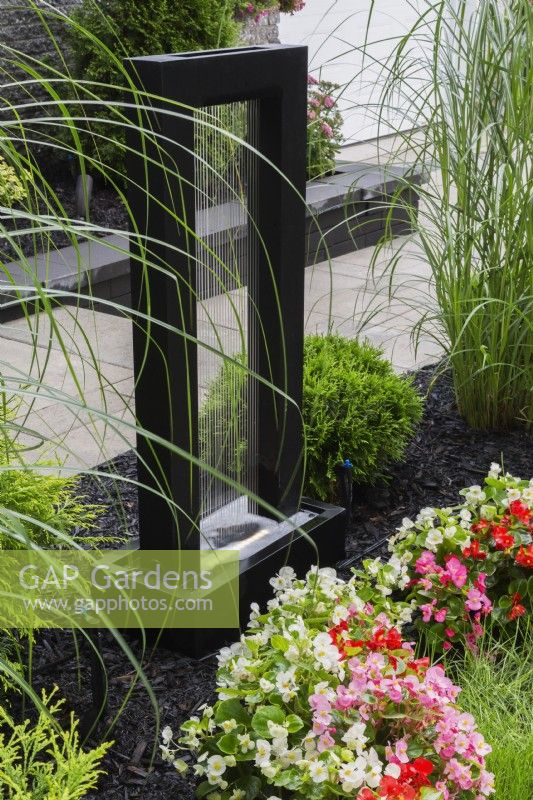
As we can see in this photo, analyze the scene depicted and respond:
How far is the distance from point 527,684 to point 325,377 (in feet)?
3.75

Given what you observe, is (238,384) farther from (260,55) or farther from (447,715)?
(447,715)

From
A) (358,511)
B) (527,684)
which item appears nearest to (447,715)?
(527,684)

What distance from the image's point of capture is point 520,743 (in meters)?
1.87

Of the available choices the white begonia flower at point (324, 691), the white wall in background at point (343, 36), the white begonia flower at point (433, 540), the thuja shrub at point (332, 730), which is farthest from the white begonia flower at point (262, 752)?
the white wall in background at point (343, 36)

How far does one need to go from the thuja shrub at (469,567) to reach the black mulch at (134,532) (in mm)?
422

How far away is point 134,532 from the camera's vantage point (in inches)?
114

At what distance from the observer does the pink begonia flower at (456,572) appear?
2297mm

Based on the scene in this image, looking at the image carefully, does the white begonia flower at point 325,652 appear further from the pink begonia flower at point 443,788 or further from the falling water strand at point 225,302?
the falling water strand at point 225,302

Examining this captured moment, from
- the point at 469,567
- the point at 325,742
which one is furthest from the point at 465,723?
the point at 469,567

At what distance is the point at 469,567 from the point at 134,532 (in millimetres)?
966

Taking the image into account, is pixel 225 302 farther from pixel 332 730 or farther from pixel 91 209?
pixel 91 209

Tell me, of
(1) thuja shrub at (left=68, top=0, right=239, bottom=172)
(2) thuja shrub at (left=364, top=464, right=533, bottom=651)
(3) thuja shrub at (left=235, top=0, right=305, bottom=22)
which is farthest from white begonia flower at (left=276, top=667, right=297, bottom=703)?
(3) thuja shrub at (left=235, top=0, right=305, bottom=22)

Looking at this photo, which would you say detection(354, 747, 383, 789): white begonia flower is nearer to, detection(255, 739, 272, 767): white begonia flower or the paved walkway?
detection(255, 739, 272, 767): white begonia flower

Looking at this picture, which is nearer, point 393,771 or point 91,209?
point 393,771
